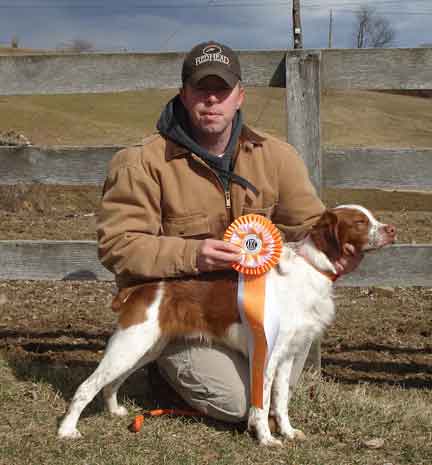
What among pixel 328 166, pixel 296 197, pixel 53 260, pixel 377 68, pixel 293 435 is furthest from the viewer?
pixel 53 260

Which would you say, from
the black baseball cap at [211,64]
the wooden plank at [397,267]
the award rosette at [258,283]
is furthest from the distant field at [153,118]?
the award rosette at [258,283]

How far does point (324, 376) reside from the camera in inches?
182

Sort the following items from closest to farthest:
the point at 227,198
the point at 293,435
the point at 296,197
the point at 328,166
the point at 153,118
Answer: the point at 293,435
the point at 227,198
the point at 296,197
the point at 328,166
the point at 153,118

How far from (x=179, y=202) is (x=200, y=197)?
11 cm

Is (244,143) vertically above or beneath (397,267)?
above

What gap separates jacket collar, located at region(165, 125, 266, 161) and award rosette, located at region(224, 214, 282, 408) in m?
0.46

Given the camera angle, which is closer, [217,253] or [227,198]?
[217,253]

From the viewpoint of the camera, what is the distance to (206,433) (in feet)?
11.7

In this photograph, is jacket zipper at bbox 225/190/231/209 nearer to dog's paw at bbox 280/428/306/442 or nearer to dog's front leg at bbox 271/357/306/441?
dog's front leg at bbox 271/357/306/441

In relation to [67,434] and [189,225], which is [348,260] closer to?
[189,225]

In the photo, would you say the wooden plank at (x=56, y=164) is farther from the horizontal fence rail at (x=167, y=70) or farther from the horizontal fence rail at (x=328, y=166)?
the horizontal fence rail at (x=167, y=70)

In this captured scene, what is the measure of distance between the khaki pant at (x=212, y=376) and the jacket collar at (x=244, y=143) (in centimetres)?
96

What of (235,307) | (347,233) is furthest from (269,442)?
(347,233)

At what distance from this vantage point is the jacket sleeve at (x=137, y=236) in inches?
133
